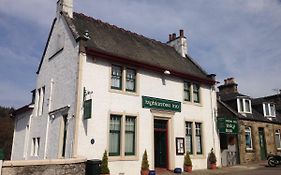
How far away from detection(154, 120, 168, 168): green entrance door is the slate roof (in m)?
3.59

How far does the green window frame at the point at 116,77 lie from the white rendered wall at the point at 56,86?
2.16 metres

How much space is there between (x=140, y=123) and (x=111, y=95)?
94.2 inches

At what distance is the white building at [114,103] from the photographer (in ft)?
47.1

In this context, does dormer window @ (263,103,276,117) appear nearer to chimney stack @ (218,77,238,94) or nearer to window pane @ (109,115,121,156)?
chimney stack @ (218,77,238,94)

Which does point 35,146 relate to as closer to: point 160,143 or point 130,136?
point 130,136

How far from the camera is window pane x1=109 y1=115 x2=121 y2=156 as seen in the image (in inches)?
581

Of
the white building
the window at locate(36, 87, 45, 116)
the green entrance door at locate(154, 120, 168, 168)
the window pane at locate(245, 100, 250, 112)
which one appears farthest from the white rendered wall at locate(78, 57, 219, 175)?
the window pane at locate(245, 100, 250, 112)

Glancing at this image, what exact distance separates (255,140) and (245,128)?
143 cm

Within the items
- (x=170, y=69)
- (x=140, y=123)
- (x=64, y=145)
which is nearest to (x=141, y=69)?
(x=170, y=69)

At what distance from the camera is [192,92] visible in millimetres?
19547

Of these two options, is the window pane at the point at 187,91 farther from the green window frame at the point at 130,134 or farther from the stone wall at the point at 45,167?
the stone wall at the point at 45,167

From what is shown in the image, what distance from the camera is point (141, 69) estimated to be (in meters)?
17.0

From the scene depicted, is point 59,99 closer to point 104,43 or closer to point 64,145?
point 64,145

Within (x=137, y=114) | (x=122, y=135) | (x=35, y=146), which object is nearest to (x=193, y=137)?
(x=137, y=114)
